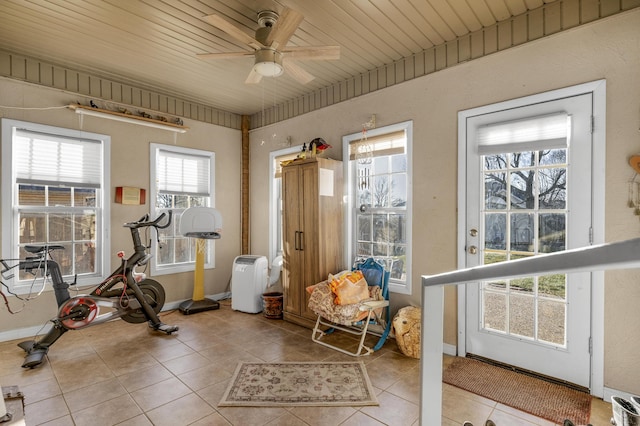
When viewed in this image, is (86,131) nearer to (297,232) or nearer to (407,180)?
(297,232)

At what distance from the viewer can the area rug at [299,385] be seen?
2.58m

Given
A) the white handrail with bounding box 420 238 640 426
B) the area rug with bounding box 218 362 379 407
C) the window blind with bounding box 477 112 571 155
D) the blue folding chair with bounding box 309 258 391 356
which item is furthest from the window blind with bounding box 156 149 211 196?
the white handrail with bounding box 420 238 640 426

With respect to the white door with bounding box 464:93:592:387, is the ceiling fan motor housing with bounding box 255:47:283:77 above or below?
above

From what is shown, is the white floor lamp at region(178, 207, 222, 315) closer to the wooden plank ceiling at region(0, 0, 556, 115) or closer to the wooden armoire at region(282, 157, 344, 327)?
the wooden armoire at region(282, 157, 344, 327)

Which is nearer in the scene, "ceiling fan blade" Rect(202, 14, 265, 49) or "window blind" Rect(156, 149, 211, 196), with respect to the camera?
"ceiling fan blade" Rect(202, 14, 265, 49)

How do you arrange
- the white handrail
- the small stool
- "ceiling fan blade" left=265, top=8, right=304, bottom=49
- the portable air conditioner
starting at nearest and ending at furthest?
the white handrail
"ceiling fan blade" left=265, top=8, right=304, bottom=49
the small stool
the portable air conditioner

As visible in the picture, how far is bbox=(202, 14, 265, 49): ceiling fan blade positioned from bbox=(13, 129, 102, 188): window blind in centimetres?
284

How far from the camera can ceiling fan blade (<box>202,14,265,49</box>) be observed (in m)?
2.44

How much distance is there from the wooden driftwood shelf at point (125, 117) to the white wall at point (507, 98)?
6.52ft

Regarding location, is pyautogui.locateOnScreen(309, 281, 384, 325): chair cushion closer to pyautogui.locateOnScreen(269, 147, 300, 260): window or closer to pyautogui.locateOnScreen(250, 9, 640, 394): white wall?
pyautogui.locateOnScreen(250, 9, 640, 394): white wall

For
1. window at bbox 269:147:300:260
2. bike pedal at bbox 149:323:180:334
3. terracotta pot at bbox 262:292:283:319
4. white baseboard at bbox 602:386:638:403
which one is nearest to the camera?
white baseboard at bbox 602:386:638:403

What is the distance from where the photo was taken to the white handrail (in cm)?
47

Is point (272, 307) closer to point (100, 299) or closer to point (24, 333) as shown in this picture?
point (100, 299)

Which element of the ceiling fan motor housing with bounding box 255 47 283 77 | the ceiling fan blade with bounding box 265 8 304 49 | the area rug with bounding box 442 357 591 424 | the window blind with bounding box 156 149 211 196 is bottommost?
the area rug with bounding box 442 357 591 424
